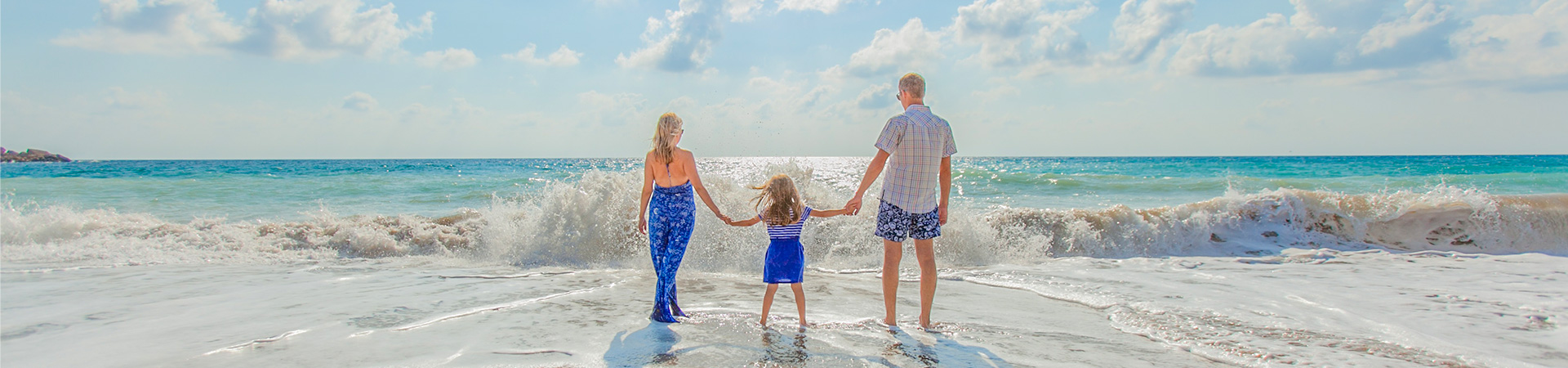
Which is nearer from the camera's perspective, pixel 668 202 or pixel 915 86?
pixel 915 86

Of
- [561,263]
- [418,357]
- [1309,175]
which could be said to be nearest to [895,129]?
[418,357]

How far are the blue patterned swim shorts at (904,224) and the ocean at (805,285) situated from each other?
0.64 metres

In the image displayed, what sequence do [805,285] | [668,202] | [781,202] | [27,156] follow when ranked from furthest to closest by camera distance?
[27,156], [805,285], [668,202], [781,202]

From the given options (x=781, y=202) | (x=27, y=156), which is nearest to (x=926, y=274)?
(x=781, y=202)

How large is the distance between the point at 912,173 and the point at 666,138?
1573mm

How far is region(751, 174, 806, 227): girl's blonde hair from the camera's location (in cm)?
413

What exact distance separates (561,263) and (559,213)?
94 cm

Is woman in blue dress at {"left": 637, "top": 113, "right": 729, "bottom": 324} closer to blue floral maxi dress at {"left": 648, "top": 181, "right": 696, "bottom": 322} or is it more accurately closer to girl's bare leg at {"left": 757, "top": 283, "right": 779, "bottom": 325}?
blue floral maxi dress at {"left": 648, "top": 181, "right": 696, "bottom": 322}

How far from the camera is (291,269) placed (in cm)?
735

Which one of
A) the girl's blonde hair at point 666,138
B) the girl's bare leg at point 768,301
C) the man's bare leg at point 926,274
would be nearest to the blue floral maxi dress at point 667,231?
the girl's blonde hair at point 666,138

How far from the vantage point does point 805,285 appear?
6.61 m

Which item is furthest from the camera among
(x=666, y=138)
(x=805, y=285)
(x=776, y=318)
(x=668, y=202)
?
(x=805, y=285)

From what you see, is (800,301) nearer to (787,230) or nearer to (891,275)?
(787,230)

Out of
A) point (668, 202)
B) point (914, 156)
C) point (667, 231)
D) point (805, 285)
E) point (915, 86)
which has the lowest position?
point (805, 285)
